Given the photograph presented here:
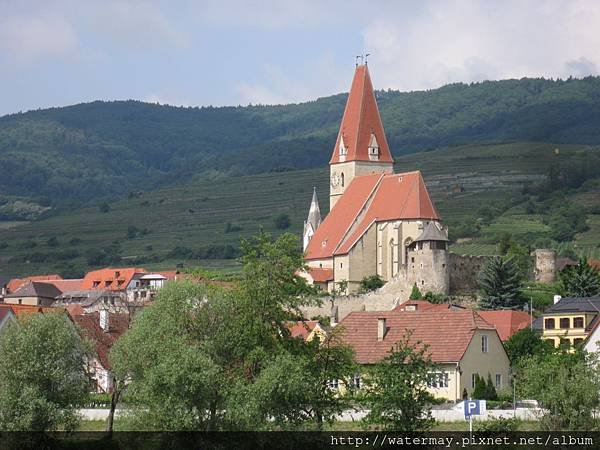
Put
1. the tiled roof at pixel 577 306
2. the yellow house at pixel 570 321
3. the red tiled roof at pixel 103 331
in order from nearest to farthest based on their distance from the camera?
the red tiled roof at pixel 103 331, the yellow house at pixel 570 321, the tiled roof at pixel 577 306

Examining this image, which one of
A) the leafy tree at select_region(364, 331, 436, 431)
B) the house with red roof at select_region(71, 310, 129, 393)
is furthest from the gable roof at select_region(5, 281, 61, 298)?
the leafy tree at select_region(364, 331, 436, 431)

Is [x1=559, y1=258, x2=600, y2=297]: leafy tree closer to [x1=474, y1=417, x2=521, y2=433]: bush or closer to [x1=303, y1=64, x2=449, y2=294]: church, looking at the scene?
[x1=303, y1=64, x2=449, y2=294]: church

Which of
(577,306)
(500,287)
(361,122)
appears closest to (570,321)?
(577,306)

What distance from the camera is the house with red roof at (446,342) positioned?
5884cm

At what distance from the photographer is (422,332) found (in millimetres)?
60688

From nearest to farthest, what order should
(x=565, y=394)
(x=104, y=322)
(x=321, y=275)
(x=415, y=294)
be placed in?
(x=565, y=394) < (x=104, y=322) < (x=415, y=294) < (x=321, y=275)

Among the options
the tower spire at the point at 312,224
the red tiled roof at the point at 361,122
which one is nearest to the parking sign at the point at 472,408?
the red tiled roof at the point at 361,122

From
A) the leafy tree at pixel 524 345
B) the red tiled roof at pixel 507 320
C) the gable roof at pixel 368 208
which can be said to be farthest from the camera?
the gable roof at pixel 368 208

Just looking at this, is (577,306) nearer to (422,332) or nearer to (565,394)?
(422,332)

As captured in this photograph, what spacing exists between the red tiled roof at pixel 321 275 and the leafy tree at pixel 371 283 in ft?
9.19

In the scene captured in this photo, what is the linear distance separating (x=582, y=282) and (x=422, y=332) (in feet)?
97.6

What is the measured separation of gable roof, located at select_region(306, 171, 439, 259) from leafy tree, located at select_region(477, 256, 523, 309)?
7.36 metres

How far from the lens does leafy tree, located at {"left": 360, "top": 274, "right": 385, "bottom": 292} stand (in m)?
94.8

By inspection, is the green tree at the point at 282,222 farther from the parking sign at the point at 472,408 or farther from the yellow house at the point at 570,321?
the parking sign at the point at 472,408
